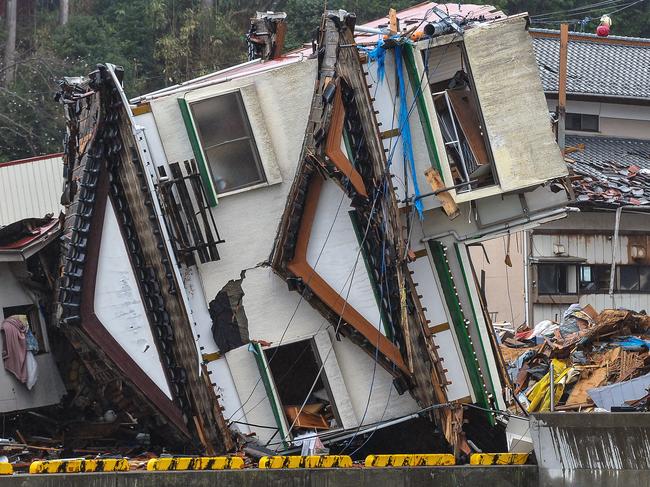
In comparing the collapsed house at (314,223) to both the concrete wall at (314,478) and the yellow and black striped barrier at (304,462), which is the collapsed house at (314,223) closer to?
the concrete wall at (314,478)

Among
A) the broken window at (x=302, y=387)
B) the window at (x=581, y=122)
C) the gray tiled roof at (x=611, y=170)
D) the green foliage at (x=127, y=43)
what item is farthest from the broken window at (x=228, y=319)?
the window at (x=581, y=122)

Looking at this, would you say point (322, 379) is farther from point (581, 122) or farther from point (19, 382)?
point (581, 122)

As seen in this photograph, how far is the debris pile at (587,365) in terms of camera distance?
1912 cm

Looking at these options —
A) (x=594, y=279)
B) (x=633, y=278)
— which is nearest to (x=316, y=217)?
(x=594, y=279)

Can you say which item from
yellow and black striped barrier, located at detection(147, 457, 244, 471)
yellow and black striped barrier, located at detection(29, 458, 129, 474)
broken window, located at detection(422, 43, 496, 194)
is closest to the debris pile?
broken window, located at detection(422, 43, 496, 194)

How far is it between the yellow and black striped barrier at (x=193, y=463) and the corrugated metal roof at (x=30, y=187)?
12058 mm

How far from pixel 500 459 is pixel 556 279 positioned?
15.9m

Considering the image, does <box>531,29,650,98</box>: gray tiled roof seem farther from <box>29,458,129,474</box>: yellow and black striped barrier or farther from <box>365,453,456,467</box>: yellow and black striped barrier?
<box>29,458,129,474</box>: yellow and black striped barrier

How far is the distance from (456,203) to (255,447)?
187 inches

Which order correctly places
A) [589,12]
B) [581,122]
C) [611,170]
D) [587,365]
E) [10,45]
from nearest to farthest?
[587,365] → [611,170] → [581,122] → [10,45] → [589,12]

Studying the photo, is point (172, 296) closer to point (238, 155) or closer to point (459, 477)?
point (238, 155)

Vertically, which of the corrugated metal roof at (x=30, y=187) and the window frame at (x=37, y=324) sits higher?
the corrugated metal roof at (x=30, y=187)

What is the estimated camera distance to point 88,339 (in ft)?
51.8

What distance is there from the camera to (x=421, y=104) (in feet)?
56.2
